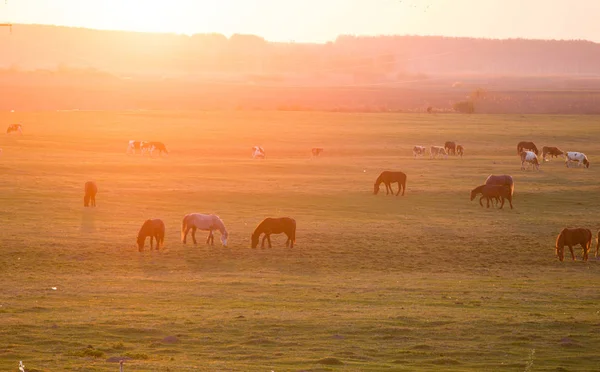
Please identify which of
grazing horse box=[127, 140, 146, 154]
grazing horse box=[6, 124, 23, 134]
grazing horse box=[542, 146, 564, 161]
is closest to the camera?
grazing horse box=[542, 146, 564, 161]

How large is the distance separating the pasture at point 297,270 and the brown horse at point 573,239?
539 mm

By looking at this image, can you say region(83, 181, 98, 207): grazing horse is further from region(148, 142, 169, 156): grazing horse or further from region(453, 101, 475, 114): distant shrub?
region(453, 101, 475, 114): distant shrub

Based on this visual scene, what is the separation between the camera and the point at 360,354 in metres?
17.3

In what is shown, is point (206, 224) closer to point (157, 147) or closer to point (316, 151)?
point (157, 147)

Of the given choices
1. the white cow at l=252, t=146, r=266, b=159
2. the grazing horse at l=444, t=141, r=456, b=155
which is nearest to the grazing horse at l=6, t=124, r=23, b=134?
the white cow at l=252, t=146, r=266, b=159

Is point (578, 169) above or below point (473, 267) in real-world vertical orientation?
above

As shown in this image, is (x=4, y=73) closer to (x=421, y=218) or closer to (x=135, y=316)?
(x=421, y=218)

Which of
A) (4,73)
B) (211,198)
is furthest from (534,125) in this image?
(4,73)

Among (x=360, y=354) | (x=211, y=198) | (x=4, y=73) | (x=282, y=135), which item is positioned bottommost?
(x=360, y=354)

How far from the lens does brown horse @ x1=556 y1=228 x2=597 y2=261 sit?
2927cm

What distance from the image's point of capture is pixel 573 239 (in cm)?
2934

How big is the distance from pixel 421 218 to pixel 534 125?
2114 inches

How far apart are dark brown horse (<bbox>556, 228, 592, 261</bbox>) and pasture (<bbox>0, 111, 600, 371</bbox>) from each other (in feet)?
1.78

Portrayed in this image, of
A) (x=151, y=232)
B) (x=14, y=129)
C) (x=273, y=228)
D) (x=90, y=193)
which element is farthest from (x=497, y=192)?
(x=14, y=129)
